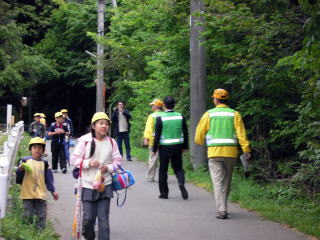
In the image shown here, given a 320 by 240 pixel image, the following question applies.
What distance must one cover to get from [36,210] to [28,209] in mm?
111

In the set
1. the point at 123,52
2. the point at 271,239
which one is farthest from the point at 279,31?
→ the point at 123,52

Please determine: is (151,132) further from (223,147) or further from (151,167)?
(223,147)

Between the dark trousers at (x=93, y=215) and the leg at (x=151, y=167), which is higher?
the leg at (x=151, y=167)

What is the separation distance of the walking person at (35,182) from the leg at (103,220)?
1135 millimetres

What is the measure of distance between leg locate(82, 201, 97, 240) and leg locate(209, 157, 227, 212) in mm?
3016

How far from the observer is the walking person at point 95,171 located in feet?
25.2

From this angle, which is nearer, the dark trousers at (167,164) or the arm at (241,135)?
the arm at (241,135)

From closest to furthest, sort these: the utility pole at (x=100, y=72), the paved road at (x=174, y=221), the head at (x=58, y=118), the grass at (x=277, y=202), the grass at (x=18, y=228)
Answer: the grass at (x=18, y=228)
the paved road at (x=174, y=221)
the grass at (x=277, y=202)
the head at (x=58, y=118)
the utility pole at (x=100, y=72)

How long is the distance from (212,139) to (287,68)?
10.2 ft

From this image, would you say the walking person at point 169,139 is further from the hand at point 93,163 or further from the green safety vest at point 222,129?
the hand at point 93,163

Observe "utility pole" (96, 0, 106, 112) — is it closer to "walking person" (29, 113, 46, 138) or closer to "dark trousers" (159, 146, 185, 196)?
"walking person" (29, 113, 46, 138)

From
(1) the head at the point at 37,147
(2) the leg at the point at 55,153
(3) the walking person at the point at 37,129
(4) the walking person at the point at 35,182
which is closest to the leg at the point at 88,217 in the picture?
(4) the walking person at the point at 35,182

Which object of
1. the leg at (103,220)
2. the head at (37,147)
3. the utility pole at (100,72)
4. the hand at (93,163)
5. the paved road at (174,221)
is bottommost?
the paved road at (174,221)

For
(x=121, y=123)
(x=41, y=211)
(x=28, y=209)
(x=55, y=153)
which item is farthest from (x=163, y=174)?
(x=121, y=123)
